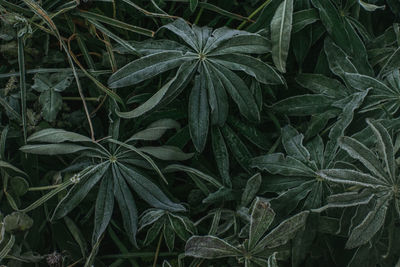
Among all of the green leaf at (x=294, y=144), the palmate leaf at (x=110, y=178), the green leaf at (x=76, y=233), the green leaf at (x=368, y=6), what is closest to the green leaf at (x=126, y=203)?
the palmate leaf at (x=110, y=178)

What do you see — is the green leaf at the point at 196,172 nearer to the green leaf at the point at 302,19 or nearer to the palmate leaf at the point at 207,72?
the palmate leaf at the point at 207,72

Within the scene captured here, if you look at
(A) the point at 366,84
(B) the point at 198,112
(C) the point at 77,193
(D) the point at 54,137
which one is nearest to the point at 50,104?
(D) the point at 54,137

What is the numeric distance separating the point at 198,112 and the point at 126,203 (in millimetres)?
215

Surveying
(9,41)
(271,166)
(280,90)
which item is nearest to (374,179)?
(271,166)

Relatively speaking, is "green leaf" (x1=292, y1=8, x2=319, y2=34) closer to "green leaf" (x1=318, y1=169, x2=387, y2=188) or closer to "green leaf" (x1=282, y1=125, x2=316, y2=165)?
"green leaf" (x1=282, y1=125, x2=316, y2=165)

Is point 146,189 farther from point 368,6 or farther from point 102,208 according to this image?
point 368,6

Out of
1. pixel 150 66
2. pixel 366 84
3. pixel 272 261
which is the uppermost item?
pixel 150 66

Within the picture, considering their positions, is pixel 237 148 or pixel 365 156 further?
pixel 237 148

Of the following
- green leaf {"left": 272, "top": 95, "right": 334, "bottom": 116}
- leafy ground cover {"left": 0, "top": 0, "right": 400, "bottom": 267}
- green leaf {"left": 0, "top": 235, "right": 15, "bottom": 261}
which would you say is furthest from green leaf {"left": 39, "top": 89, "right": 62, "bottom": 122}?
green leaf {"left": 272, "top": 95, "right": 334, "bottom": 116}

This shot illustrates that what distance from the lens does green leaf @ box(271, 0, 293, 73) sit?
936 mm

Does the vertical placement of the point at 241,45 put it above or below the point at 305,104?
above

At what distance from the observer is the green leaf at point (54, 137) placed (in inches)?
36.6

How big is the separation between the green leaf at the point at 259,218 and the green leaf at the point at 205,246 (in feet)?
0.14

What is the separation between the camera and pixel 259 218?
0.86m
